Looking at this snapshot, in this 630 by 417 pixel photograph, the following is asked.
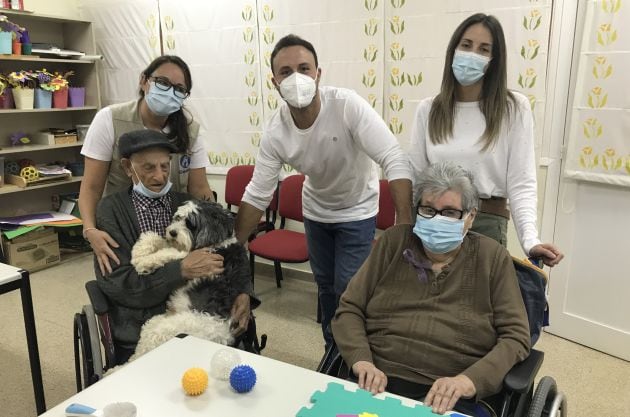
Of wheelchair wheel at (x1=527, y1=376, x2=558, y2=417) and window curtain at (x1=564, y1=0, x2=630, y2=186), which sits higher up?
window curtain at (x1=564, y1=0, x2=630, y2=186)

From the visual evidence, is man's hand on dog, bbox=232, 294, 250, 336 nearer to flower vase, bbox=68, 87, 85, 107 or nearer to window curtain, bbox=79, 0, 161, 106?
window curtain, bbox=79, 0, 161, 106

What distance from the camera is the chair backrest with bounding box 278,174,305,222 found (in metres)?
3.62

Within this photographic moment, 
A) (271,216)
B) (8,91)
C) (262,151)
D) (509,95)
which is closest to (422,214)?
(509,95)

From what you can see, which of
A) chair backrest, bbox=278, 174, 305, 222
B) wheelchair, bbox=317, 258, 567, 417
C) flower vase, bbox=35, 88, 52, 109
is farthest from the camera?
flower vase, bbox=35, 88, 52, 109

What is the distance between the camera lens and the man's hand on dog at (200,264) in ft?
5.85

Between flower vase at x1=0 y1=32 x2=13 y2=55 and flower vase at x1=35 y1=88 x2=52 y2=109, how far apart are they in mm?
394

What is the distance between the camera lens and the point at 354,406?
1.22 meters

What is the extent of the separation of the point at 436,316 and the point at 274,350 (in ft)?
5.54

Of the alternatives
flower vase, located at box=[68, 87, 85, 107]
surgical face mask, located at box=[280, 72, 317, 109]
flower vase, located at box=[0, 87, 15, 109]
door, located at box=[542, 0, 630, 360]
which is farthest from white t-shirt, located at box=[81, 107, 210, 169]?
flower vase, located at box=[68, 87, 85, 107]

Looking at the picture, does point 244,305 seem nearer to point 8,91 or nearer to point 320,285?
point 320,285

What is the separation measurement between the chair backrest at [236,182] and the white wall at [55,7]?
2.47 m

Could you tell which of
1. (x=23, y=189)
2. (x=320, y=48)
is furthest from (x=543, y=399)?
(x=23, y=189)

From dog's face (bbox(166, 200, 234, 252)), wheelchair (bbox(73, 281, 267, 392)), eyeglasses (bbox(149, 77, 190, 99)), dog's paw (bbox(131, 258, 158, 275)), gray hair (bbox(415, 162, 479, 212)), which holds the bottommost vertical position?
wheelchair (bbox(73, 281, 267, 392))

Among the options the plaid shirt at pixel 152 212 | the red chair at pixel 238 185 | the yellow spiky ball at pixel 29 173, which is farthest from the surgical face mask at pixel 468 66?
the yellow spiky ball at pixel 29 173
